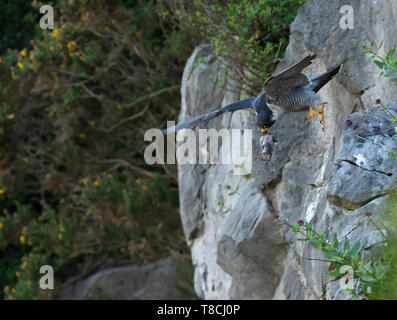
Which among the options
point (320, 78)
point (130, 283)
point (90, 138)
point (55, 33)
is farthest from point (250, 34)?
point (130, 283)

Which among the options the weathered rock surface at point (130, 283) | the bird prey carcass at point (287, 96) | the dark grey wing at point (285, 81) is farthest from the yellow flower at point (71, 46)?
the dark grey wing at point (285, 81)

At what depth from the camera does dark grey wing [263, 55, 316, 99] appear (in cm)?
352

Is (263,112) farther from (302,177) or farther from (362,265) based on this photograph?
(362,265)

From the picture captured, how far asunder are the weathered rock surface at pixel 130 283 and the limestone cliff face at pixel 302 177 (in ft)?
8.99

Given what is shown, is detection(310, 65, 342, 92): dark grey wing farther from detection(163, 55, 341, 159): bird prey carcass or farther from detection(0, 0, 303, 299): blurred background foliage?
detection(0, 0, 303, 299): blurred background foliage

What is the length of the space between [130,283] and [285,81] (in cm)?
650

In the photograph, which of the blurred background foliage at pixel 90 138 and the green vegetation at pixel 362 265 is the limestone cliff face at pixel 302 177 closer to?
the green vegetation at pixel 362 265

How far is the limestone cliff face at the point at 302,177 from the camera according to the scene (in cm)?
319

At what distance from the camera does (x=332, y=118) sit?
4375mm

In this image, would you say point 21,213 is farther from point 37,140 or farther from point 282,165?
point 282,165

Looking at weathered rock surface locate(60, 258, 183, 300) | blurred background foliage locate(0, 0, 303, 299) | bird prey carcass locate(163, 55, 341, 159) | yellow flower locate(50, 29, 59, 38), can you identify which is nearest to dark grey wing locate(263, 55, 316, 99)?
bird prey carcass locate(163, 55, 341, 159)

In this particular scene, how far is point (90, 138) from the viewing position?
932 centimetres

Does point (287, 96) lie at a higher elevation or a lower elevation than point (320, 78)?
lower
